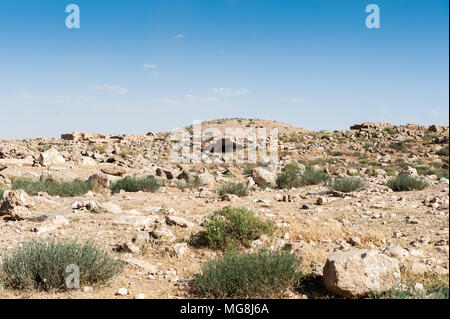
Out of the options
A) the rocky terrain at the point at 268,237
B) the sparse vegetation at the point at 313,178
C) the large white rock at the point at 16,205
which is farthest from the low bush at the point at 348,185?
the large white rock at the point at 16,205

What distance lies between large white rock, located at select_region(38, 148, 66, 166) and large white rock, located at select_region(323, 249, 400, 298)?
567 inches

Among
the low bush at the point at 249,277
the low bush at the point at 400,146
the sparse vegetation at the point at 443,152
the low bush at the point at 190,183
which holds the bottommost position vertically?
the low bush at the point at 249,277

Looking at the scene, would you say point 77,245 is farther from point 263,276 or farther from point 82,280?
point 263,276

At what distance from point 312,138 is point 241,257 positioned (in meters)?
29.5

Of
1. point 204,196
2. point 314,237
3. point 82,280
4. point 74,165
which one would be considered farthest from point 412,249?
point 74,165

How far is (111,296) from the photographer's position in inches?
167

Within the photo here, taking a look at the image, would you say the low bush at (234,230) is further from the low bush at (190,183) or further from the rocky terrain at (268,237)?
the low bush at (190,183)

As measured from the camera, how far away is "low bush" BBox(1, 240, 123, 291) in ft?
14.2

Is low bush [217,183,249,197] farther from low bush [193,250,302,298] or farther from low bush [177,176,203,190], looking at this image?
low bush [193,250,302,298]

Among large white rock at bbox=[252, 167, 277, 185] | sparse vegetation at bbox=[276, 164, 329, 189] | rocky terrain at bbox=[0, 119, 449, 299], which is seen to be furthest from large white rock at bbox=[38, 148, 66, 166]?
sparse vegetation at bbox=[276, 164, 329, 189]

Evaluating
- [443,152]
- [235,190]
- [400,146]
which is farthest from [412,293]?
[400,146]

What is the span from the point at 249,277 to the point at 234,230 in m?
1.73

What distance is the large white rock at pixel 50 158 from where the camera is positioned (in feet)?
51.4

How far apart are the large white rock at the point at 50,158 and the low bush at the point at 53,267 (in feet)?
39.7
